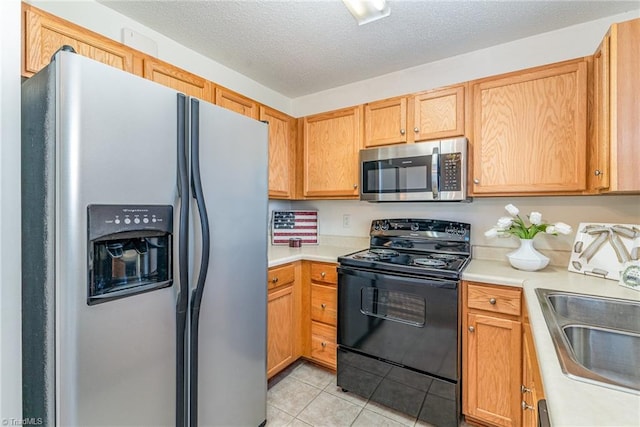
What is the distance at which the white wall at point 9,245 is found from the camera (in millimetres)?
1155

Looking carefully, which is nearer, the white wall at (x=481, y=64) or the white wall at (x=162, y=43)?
the white wall at (x=162, y=43)

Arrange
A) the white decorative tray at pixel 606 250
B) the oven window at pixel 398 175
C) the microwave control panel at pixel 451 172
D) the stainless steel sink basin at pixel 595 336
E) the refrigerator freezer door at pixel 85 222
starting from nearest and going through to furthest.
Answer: the stainless steel sink basin at pixel 595 336 → the refrigerator freezer door at pixel 85 222 → the white decorative tray at pixel 606 250 → the microwave control panel at pixel 451 172 → the oven window at pixel 398 175

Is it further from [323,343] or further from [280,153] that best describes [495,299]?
[280,153]

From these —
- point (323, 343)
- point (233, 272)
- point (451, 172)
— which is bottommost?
point (323, 343)

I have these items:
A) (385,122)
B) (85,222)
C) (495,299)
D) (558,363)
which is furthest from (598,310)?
(85,222)

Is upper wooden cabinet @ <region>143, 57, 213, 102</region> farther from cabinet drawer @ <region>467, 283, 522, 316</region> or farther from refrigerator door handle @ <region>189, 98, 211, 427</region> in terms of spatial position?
cabinet drawer @ <region>467, 283, 522, 316</region>

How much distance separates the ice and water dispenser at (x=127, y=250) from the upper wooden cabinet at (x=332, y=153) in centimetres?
150

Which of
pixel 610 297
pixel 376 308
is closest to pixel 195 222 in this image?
pixel 376 308

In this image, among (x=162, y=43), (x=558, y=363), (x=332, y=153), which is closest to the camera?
(x=558, y=363)

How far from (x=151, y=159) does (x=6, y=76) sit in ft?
2.49

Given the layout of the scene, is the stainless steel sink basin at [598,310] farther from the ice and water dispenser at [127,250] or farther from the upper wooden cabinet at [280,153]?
the upper wooden cabinet at [280,153]

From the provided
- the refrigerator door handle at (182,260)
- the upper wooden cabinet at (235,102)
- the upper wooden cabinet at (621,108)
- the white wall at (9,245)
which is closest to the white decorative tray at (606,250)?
the upper wooden cabinet at (621,108)

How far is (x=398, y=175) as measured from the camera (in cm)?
207

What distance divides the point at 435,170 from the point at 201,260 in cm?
149
